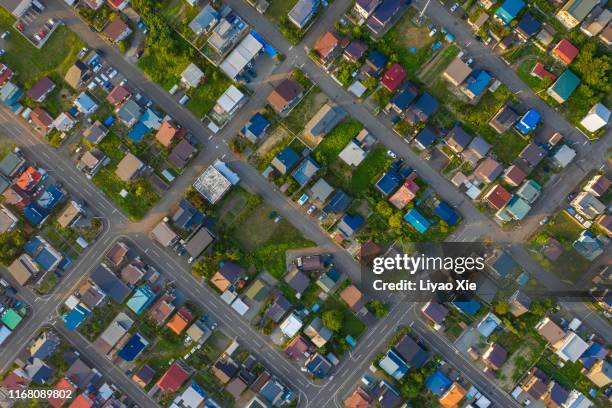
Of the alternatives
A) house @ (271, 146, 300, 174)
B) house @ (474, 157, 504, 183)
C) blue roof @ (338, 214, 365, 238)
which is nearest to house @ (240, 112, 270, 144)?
house @ (271, 146, 300, 174)

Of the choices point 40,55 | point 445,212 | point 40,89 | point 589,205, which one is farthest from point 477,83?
point 40,55

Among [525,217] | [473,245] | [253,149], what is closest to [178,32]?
[253,149]

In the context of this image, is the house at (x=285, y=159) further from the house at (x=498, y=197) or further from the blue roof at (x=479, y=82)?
the house at (x=498, y=197)

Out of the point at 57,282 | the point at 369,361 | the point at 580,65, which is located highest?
the point at 580,65

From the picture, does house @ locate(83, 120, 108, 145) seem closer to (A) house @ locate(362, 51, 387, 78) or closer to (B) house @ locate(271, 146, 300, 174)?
(B) house @ locate(271, 146, 300, 174)

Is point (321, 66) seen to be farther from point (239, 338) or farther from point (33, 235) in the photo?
point (33, 235)

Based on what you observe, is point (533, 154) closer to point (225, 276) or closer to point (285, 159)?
point (285, 159)
